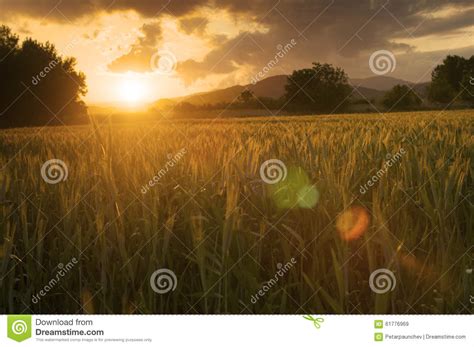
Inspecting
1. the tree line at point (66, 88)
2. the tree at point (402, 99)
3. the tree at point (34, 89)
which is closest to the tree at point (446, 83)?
the tree line at point (66, 88)

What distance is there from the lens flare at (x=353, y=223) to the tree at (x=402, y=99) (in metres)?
22.1

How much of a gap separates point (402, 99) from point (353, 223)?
27.8m

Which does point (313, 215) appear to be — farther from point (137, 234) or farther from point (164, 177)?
point (164, 177)

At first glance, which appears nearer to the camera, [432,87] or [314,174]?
[314,174]

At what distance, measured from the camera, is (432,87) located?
69.5ft

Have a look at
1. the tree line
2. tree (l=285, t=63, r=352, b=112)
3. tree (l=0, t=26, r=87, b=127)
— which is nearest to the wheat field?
the tree line

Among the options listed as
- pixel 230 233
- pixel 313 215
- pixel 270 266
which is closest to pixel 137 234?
pixel 230 233

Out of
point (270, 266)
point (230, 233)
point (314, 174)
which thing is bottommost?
point (270, 266)

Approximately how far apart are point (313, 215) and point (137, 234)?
0.75m

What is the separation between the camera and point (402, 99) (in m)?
27.5

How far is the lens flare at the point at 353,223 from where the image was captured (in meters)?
1.71

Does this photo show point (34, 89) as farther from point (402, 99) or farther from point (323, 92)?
point (402, 99)
